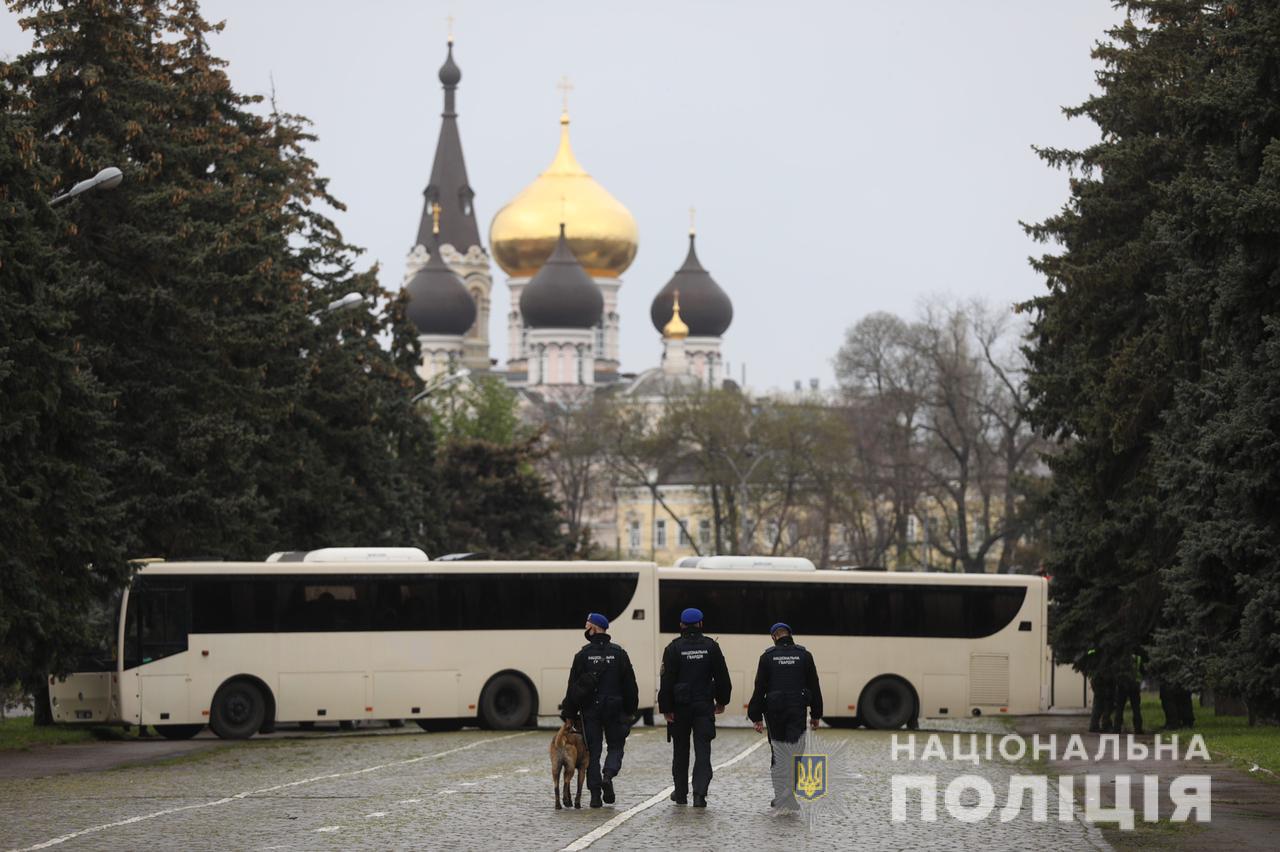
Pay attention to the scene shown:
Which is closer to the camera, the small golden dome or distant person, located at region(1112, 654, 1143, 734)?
distant person, located at region(1112, 654, 1143, 734)

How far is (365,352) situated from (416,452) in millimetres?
7083

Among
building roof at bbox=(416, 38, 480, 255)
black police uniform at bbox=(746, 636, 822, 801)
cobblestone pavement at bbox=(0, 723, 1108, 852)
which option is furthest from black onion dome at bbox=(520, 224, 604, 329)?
black police uniform at bbox=(746, 636, 822, 801)

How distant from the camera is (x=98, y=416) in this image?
1249 inches

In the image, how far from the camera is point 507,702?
36.8 meters

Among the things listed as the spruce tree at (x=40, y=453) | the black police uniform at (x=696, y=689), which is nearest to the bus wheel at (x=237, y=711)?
the spruce tree at (x=40, y=453)

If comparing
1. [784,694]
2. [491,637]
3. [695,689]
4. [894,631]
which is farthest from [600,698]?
[894,631]

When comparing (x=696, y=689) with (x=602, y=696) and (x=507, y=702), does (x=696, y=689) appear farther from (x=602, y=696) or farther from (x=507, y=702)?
(x=507, y=702)

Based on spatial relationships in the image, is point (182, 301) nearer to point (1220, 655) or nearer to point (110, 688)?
point (110, 688)

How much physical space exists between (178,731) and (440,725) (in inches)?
163

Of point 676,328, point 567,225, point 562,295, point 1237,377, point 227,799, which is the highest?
point 567,225

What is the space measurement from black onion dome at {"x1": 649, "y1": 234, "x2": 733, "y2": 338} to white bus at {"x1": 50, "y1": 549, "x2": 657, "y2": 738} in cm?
14262

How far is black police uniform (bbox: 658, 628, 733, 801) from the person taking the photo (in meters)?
19.9

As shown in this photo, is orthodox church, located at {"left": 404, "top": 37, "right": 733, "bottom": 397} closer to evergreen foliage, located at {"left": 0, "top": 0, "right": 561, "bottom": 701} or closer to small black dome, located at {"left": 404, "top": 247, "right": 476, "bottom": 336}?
small black dome, located at {"left": 404, "top": 247, "right": 476, "bottom": 336}

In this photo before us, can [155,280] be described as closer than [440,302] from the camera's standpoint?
Yes
